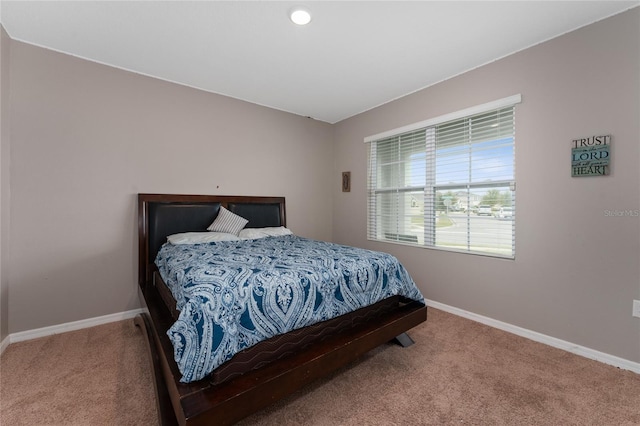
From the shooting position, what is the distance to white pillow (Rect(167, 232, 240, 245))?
8.77 feet

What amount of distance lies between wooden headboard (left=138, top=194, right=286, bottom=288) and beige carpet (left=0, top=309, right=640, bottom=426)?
2.93 feet

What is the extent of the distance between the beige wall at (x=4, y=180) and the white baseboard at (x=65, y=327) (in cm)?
7

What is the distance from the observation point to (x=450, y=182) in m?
2.93

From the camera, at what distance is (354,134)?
409 centimetres

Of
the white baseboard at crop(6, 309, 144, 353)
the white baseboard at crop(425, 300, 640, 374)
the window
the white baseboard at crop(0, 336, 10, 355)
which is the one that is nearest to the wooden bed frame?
the white baseboard at crop(6, 309, 144, 353)

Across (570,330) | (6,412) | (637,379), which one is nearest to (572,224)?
(570,330)

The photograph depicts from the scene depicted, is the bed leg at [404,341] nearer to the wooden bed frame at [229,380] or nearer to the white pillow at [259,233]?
the wooden bed frame at [229,380]

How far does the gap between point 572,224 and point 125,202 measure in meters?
4.08

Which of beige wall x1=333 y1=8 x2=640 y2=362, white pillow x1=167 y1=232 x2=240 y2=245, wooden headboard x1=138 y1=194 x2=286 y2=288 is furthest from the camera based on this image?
wooden headboard x1=138 y1=194 x2=286 y2=288

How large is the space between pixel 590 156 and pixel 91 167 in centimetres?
430

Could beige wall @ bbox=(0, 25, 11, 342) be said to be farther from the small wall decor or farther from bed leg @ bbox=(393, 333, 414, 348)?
the small wall decor

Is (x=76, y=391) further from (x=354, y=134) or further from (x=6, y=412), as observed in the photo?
(x=354, y=134)

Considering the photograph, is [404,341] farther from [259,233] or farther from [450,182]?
[259,233]

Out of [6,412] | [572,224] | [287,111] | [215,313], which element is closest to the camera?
[215,313]
